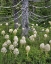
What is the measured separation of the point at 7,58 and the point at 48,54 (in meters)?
0.75

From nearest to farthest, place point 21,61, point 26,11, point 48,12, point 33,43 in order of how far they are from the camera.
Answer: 1. point 21,61
2. point 33,43
3. point 26,11
4. point 48,12

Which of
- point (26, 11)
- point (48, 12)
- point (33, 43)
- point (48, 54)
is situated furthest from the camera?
point (48, 12)

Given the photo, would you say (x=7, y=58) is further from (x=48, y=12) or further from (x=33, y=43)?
(x=48, y=12)

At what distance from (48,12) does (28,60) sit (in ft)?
15.7

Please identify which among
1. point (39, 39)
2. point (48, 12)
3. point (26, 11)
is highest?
point (26, 11)

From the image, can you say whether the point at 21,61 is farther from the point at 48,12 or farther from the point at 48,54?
the point at 48,12

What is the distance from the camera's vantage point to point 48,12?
8.84 m

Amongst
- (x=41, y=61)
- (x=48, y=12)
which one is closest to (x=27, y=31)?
(x=41, y=61)

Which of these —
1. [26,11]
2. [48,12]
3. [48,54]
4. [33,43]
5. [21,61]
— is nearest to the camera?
[21,61]

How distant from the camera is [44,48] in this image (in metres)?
4.29

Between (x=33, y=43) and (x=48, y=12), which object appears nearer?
(x=33, y=43)

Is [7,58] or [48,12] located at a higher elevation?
[7,58]

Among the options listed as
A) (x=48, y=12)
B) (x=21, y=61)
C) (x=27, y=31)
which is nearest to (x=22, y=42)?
(x=21, y=61)

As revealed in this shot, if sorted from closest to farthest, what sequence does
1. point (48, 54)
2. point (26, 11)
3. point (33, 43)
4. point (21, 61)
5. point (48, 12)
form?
point (21, 61)
point (48, 54)
point (33, 43)
point (26, 11)
point (48, 12)
